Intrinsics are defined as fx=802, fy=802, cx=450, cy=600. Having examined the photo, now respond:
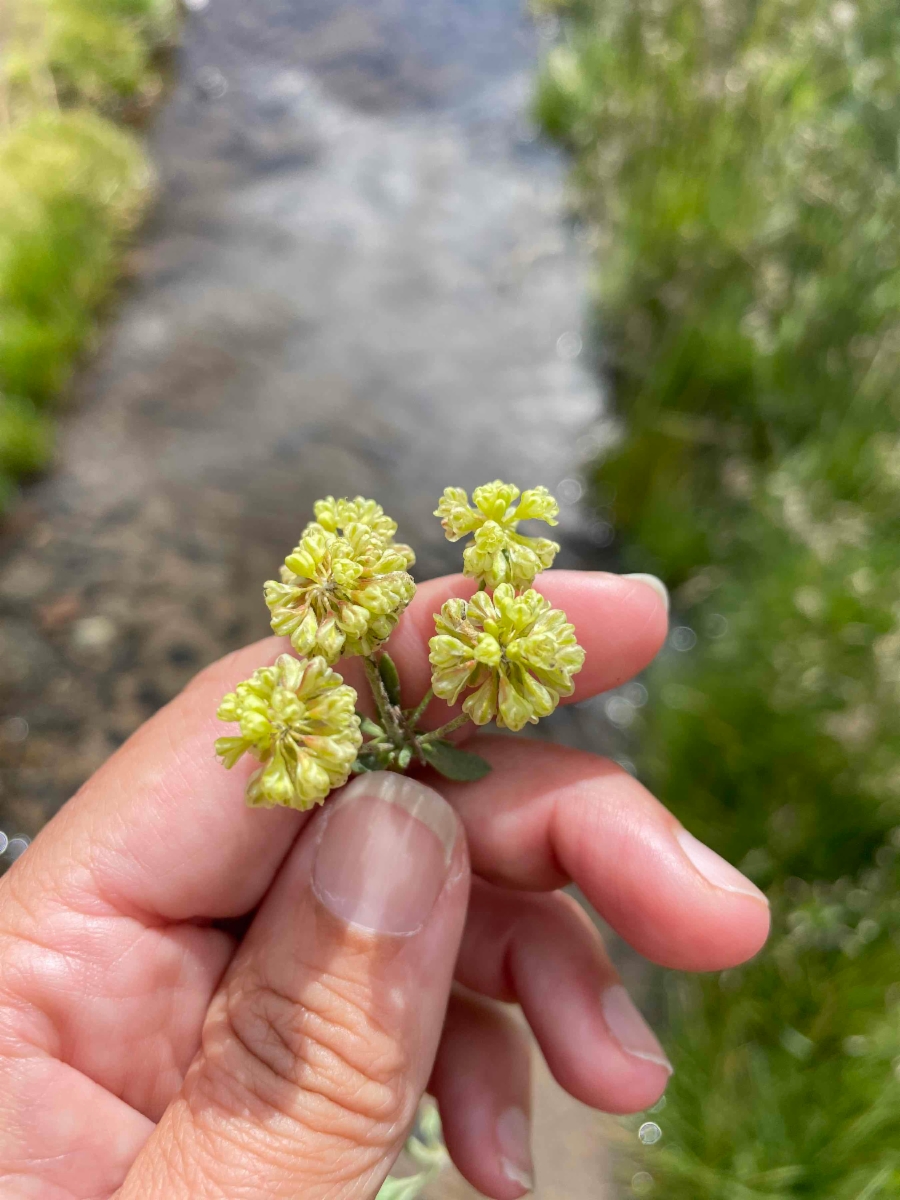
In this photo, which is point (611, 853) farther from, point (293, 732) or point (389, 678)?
point (293, 732)

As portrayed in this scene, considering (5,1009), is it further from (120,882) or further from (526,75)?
(526,75)

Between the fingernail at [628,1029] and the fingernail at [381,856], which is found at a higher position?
the fingernail at [381,856]

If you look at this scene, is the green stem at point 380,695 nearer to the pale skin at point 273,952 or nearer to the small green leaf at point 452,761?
the small green leaf at point 452,761

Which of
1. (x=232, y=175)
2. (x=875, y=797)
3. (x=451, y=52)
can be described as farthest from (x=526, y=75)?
(x=875, y=797)

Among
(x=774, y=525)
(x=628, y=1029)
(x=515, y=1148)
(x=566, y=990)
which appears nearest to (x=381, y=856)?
(x=566, y=990)

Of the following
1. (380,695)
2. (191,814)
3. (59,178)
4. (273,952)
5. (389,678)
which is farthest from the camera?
(59,178)

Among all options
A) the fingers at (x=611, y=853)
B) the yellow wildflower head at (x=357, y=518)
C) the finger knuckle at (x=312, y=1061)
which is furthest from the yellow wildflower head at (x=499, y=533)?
the finger knuckle at (x=312, y=1061)
